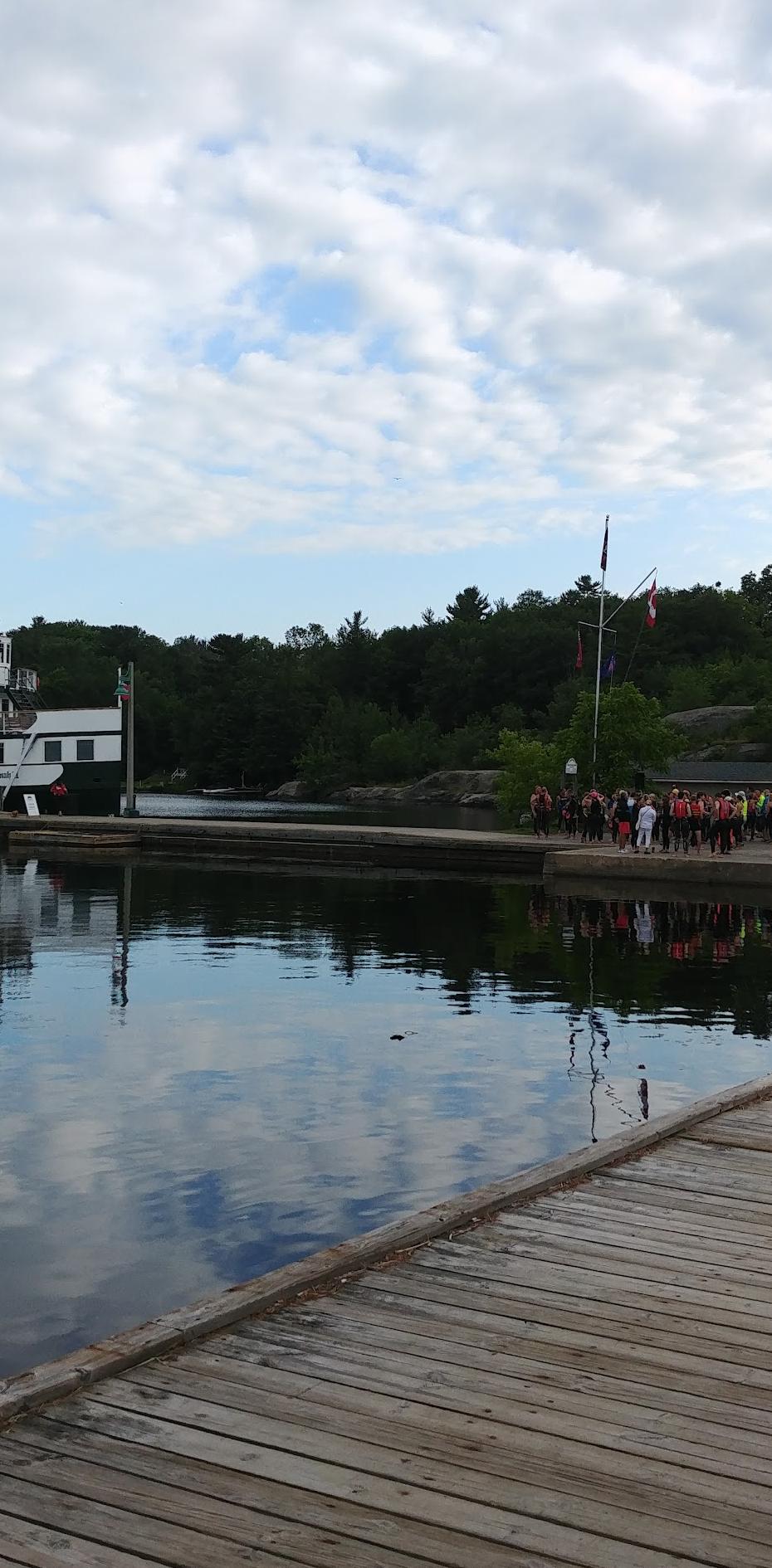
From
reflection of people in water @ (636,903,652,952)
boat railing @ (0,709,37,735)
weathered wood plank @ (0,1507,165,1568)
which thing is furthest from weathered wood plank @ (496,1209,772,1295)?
boat railing @ (0,709,37,735)

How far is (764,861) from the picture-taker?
33.9 metres

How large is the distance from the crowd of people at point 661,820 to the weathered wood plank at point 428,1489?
31.8 m

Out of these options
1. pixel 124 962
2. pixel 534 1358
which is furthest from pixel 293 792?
pixel 534 1358

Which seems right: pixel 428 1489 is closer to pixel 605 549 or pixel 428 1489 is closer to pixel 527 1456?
pixel 527 1456

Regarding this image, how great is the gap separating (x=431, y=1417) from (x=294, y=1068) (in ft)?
32.1

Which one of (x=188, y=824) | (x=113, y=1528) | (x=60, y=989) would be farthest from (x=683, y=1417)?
(x=188, y=824)

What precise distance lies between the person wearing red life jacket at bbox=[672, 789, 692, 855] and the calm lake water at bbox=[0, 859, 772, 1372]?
27.6 ft

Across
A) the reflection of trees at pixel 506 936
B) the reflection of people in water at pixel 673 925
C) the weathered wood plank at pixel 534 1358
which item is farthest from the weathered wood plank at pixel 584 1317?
the reflection of people in water at pixel 673 925

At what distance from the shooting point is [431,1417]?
4.81 meters

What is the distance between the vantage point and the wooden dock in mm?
4035

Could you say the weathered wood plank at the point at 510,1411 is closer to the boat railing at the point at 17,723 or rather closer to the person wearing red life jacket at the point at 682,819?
the person wearing red life jacket at the point at 682,819

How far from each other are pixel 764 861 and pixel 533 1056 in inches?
803

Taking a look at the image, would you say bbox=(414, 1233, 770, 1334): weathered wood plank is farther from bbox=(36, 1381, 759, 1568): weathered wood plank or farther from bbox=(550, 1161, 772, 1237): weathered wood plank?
bbox=(36, 1381, 759, 1568): weathered wood plank

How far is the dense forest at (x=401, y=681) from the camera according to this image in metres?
137
